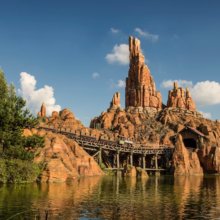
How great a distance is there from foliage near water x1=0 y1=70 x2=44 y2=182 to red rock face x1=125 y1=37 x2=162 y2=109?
117322mm

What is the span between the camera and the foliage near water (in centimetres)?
4250

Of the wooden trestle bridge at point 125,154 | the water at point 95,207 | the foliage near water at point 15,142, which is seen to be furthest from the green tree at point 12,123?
the wooden trestle bridge at point 125,154

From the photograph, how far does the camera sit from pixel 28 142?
44.7m

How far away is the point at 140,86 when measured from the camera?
537 feet

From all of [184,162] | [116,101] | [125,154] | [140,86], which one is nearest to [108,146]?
[125,154]

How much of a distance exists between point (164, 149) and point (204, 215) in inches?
2885

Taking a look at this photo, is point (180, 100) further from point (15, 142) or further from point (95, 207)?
point (95, 207)

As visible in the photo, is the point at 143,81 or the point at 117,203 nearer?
the point at 117,203

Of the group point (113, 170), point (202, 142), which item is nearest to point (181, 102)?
point (202, 142)

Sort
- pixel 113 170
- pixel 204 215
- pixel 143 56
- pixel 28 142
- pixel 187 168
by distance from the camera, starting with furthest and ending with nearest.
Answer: pixel 143 56 < pixel 187 168 < pixel 113 170 < pixel 28 142 < pixel 204 215

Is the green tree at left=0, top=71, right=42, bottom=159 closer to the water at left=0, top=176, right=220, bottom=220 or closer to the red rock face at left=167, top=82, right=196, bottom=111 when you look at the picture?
the water at left=0, top=176, right=220, bottom=220

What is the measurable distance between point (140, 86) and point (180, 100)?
2013 cm

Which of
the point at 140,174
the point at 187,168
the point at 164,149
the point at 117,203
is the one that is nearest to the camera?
the point at 117,203

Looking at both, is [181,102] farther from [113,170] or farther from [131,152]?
[113,170]
